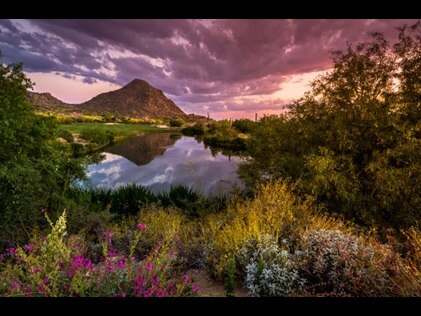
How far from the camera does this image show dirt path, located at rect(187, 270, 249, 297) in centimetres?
343

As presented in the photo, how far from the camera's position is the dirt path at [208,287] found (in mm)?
3431

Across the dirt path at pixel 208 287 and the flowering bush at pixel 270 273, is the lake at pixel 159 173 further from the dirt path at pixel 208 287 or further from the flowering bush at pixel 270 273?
the flowering bush at pixel 270 273

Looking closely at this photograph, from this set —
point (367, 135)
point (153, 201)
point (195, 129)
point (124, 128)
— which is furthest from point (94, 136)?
point (195, 129)

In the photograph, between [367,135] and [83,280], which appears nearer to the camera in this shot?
[83,280]

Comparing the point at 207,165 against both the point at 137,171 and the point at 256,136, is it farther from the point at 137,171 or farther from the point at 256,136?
the point at 256,136

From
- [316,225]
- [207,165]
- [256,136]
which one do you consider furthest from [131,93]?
[316,225]

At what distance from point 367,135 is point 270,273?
5475mm

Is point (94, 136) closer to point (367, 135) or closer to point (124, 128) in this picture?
point (124, 128)

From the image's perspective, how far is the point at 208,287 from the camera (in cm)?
363

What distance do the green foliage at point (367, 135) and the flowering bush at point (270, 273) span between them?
12.5 ft

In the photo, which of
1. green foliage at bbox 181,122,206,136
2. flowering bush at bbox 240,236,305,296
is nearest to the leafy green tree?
flowering bush at bbox 240,236,305,296

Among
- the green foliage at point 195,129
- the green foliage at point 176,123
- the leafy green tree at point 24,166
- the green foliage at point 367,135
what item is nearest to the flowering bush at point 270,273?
the leafy green tree at point 24,166
